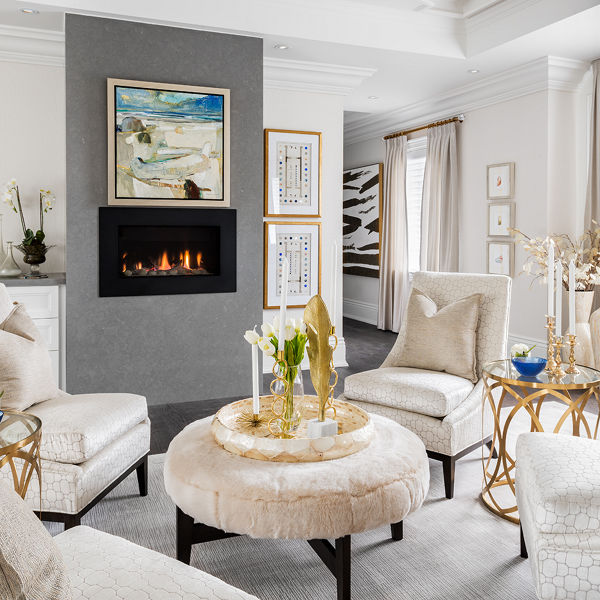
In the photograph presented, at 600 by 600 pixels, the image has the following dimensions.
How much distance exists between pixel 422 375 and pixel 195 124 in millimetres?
2366

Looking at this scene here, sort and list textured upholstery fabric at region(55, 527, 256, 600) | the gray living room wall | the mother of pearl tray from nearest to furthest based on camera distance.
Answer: textured upholstery fabric at region(55, 527, 256, 600) < the mother of pearl tray < the gray living room wall

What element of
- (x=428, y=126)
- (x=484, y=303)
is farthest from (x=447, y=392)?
(x=428, y=126)

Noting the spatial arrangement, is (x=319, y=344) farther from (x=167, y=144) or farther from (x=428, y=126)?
(x=428, y=126)

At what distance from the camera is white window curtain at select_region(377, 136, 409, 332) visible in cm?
702

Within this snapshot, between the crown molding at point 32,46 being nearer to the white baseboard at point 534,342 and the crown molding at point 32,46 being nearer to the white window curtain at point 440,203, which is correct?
the white window curtain at point 440,203

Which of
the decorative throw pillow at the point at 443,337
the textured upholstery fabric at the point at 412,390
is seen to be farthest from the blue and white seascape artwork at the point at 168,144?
the textured upholstery fabric at the point at 412,390

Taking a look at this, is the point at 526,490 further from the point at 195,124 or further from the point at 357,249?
the point at 357,249

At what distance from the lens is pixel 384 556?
85.0 inches

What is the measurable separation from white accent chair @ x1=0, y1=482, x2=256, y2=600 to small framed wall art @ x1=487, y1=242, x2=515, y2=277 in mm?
4654

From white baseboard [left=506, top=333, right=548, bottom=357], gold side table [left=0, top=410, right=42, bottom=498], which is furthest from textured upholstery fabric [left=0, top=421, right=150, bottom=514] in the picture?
white baseboard [left=506, top=333, right=548, bottom=357]

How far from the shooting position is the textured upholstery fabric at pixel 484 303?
118 inches

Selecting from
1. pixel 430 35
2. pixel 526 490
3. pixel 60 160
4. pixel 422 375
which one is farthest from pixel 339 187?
pixel 526 490

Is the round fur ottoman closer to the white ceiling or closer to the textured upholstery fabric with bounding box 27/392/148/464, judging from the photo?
the textured upholstery fabric with bounding box 27/392/148/464

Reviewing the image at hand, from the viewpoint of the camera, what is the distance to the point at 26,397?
233cm
